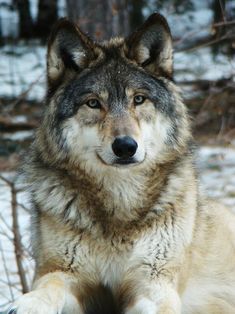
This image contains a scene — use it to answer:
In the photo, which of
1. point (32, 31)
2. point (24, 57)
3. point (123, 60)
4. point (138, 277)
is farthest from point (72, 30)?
point (32, 31)

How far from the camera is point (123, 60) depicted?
16.2ft

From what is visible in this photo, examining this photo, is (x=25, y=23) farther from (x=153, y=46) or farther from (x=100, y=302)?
(x=100, y=302)

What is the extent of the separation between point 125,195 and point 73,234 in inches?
16.6

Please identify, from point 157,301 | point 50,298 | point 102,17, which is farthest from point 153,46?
point 102,17

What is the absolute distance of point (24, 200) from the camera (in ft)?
23.5

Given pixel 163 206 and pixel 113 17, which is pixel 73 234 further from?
pixel 113 17

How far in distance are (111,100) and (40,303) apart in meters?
1.24

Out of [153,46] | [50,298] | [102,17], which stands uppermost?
[153,46]

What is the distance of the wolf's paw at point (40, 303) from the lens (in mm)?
4312

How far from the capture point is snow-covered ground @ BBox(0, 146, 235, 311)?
7.11 metres

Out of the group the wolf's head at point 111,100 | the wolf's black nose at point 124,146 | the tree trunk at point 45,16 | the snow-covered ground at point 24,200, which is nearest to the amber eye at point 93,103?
the wolf's head at point 111,100

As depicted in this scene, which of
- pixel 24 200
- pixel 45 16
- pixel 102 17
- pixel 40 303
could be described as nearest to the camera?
pixel 40 303

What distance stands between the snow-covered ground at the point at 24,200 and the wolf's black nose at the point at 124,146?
2.15m

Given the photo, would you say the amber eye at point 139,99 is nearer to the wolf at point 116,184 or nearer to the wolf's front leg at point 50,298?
the wolf at point 116,184
